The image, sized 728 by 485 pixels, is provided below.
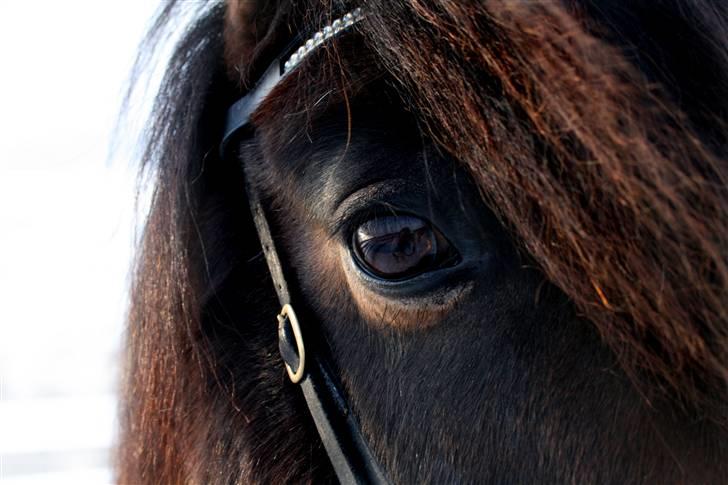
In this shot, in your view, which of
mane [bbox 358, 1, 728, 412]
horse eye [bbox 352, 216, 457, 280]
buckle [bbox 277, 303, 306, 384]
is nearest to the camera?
mane [bbox 358, 1, 728, 412]

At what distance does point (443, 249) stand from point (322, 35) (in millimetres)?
328

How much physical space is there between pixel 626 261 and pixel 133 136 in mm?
897

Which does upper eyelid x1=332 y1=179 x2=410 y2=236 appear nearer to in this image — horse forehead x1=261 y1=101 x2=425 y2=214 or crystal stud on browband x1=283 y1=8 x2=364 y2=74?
horse forehead x1=261 y1=101 x2=425 y2=214

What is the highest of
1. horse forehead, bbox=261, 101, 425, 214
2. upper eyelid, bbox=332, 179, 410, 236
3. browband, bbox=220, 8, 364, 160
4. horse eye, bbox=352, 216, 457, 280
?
browband, bbox=220, 8, 364, 160

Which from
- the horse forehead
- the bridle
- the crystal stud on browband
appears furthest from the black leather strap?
the crystal stud on browband

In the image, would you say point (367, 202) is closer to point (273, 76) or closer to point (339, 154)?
point (339, 154)

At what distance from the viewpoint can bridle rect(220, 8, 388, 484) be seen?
920 mm

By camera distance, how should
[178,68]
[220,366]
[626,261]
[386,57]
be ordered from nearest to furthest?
[626,261] → [386,57] → [220,366] → [178,68]

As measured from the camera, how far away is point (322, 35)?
975mm

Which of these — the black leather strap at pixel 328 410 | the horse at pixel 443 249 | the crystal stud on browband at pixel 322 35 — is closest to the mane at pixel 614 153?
the horse at pixel 443 249

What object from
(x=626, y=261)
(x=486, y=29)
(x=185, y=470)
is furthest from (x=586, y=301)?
(x=185, y=470)

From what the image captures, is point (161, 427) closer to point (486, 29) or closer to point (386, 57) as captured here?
point (386, 57)

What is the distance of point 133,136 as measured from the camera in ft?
4.26

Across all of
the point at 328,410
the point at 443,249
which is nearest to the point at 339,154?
the point at 443,249
